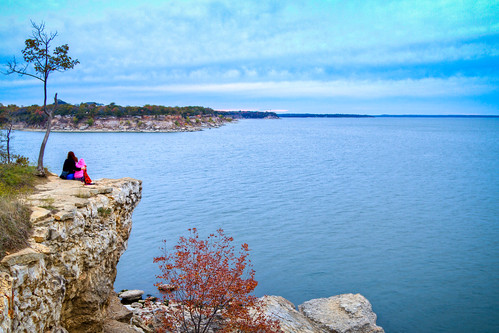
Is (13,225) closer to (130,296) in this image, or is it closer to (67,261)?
(67,261)

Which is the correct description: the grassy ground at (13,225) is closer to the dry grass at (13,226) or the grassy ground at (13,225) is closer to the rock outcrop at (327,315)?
the dry grass at (13,226)

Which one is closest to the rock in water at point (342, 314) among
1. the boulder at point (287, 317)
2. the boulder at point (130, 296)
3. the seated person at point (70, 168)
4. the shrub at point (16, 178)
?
the boulder at point (287, 317)

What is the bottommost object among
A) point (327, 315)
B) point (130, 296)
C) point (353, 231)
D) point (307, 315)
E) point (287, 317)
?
point (130, 296)

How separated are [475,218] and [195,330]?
2844 centimetres

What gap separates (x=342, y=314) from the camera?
1461cm

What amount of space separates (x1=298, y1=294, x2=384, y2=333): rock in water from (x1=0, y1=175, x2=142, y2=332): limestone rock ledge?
8300 mm

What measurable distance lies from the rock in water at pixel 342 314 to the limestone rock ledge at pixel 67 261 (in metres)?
8.30

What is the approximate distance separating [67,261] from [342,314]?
35.4 feet

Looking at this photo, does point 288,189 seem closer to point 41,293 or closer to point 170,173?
point 170,173

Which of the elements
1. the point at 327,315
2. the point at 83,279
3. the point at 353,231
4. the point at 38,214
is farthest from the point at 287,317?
the point at 353,231

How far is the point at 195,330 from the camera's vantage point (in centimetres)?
1159

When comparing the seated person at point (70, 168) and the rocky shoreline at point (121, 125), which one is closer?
the seated person at point (70, 168)

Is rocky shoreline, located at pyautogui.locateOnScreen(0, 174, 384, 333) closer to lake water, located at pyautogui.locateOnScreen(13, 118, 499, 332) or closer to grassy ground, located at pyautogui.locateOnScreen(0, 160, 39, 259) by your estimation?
grassy ground, located at pyautogui.locateOnScreen(0, 160, 39, 259)

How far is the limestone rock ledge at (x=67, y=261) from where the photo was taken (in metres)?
7.27
